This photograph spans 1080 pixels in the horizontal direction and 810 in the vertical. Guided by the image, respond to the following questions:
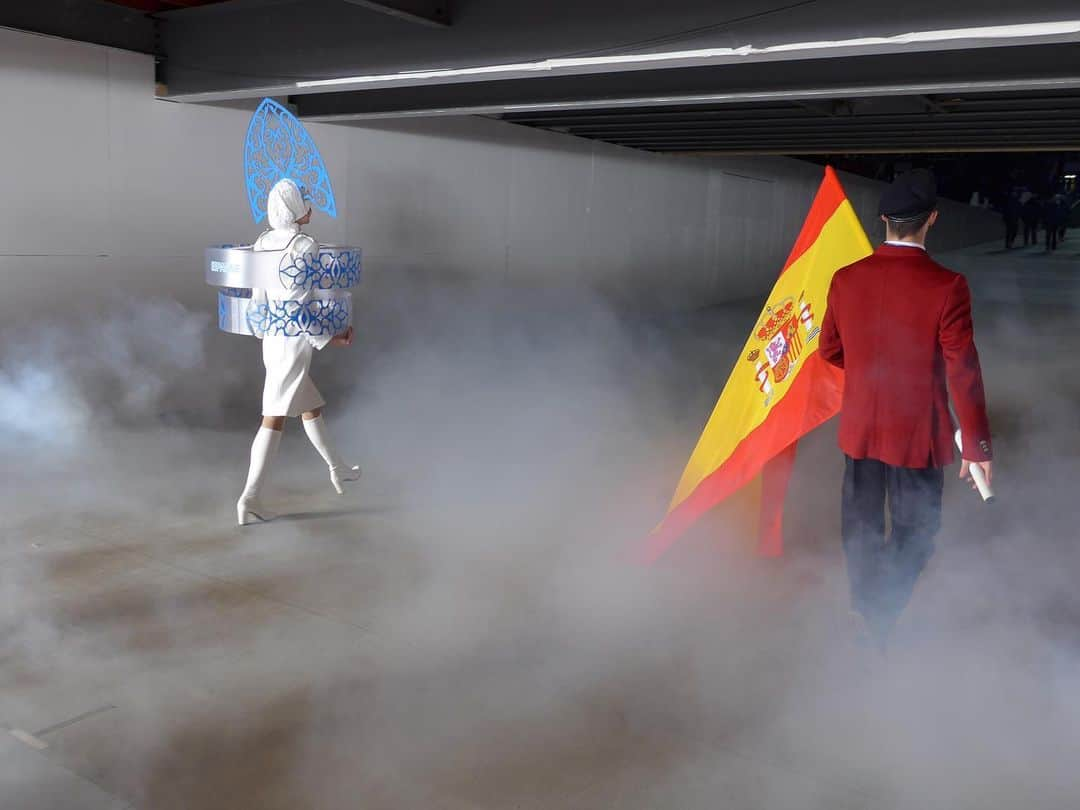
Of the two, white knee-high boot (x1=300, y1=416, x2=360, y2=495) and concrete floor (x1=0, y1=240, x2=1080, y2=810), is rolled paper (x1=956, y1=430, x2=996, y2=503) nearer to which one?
concrete floor (x1=0, y1=240, x2=1080, y2=810)

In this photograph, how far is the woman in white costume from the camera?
15.5 feet

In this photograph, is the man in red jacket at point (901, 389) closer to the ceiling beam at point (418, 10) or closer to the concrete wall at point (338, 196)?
the ceiling beam at point (418, 10)

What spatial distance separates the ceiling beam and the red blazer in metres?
3.10

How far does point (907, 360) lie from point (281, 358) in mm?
3054

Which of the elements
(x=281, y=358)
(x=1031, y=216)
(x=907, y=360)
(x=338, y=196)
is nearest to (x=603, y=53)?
(x=281, y=358)

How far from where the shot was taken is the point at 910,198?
132 inches

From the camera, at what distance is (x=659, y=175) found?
14.2 m

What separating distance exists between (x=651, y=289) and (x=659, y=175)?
172 centimetres

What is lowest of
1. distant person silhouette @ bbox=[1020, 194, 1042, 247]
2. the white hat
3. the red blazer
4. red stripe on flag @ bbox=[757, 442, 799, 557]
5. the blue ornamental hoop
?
red stripe on flag @ bbox=[757, 442, 799, 557]

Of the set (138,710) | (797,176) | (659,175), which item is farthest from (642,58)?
(797,176)

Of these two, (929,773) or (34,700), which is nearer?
(929,773)

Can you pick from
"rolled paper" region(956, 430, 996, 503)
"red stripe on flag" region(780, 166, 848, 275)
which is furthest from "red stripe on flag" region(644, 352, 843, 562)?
"rolled paper" region(956, 430, 996, 503)

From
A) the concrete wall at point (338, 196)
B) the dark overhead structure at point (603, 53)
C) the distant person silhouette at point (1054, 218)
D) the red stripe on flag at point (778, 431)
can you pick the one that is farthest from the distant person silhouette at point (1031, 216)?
the red stripe on flag at point (778, 431)

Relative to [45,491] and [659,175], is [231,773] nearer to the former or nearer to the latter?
[45,491]
